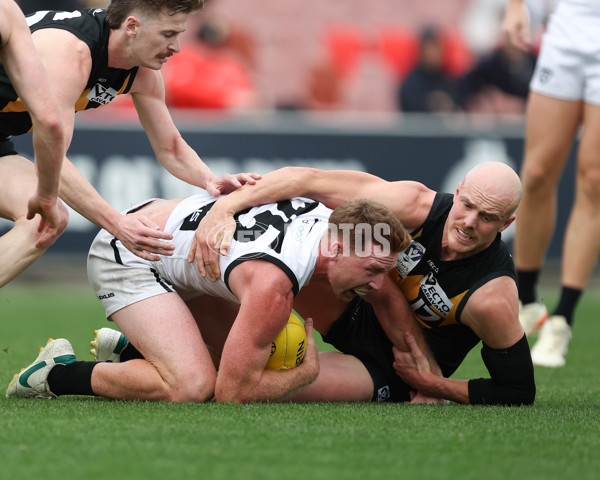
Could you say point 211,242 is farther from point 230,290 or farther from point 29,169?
point 29,169

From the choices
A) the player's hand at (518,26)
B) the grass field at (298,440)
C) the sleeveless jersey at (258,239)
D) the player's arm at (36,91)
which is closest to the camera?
the grass field at (298,440)

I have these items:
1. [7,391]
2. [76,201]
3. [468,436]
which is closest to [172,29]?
[76,201]

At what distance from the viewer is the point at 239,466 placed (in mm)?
2879

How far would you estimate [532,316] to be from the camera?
6.16 meters

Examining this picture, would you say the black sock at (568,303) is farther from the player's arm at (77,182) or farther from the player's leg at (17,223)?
the player's leg at (17,223)

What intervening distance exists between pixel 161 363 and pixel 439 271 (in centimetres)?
126

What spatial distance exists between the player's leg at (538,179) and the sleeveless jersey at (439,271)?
1.75 meters

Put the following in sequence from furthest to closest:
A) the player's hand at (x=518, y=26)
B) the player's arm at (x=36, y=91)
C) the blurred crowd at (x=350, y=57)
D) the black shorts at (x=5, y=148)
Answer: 1. the blurred crowd at (x=350, y=57)
2. the player's hand at (x=518, y=26)
3. the black shorts at (x=5, y=148)
4. the player's arm at (x=36, y=91)

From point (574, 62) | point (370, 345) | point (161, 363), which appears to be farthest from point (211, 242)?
point (574, 62)

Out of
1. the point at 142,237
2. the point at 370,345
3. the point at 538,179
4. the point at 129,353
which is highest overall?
the point at 142,237

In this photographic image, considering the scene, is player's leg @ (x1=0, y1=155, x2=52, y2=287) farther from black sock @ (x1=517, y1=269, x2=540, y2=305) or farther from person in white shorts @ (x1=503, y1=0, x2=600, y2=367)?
black sock @ (x1=517, y1=269, x2=540, y2=305)

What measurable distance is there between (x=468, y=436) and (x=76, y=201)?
6.46ft

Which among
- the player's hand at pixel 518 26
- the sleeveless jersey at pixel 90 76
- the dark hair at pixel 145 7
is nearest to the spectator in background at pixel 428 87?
the player's hand at pixel 518 26

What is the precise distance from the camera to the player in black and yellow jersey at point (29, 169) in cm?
339
